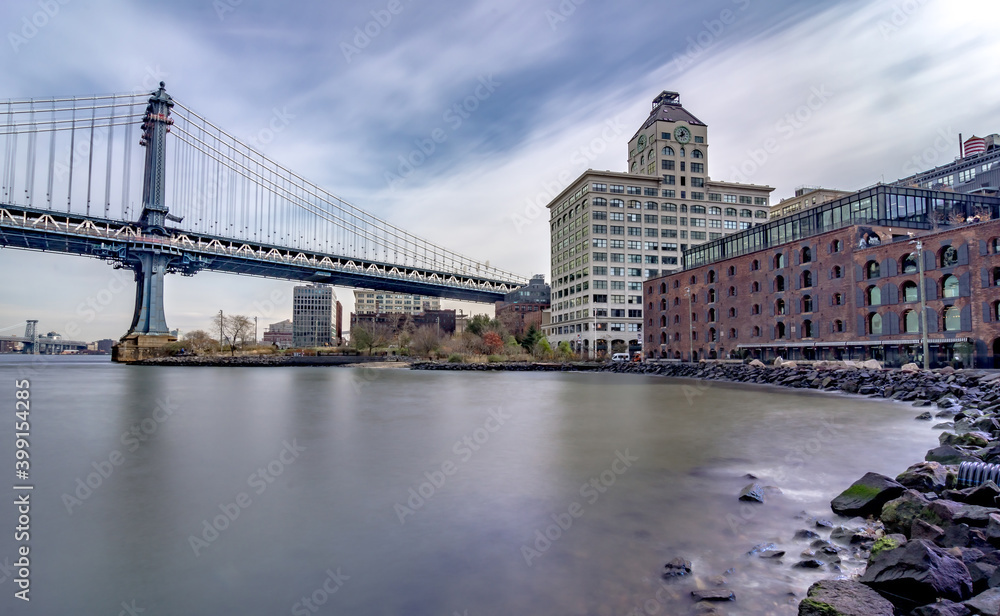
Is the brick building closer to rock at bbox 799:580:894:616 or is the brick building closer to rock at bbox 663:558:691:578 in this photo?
rock at bbox 663:558:691:578

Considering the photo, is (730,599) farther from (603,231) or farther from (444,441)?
(603,231)

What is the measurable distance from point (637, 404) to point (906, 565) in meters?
20.3

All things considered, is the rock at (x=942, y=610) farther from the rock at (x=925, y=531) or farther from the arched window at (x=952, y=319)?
the arched window at (x=952, y=319)

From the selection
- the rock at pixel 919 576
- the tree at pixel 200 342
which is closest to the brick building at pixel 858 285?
the rock at pixel 919 576

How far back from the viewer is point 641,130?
106m

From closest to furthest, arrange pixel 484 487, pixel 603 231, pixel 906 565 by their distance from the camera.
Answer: pixel 906 565 → pixel 484 487 → pixel 603 231

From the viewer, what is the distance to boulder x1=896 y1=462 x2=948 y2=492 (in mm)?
8453

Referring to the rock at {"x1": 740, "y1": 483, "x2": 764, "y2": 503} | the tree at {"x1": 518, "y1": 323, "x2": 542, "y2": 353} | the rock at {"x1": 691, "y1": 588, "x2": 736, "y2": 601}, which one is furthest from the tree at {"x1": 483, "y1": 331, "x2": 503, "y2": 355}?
the rock at {"x1": 691, "y1": 588, "x2": 736, "y2": 601}

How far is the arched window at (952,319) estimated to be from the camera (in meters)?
38.2

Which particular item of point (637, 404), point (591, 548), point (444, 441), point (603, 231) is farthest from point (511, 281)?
point (591, 548)

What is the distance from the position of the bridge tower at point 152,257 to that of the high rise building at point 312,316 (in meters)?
80.9

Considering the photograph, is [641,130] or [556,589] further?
[641,130]

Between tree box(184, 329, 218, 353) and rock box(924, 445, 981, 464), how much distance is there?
4013 inches

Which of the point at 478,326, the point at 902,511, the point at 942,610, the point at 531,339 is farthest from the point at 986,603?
the point at 478,326
